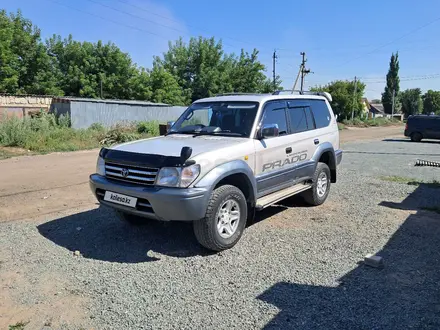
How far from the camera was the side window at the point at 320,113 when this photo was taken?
675 centimetres

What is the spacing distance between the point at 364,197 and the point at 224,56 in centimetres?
3313

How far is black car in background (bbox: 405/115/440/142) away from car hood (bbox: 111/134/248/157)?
22.4 metres

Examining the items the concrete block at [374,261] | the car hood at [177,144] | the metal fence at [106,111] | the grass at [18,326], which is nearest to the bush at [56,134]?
the metal fence at [106,111]

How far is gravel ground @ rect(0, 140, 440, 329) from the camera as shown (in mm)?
3123

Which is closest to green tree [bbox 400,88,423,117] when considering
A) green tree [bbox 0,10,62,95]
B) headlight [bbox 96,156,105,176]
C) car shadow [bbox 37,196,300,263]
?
green tree [bbox 0,10,62,95]

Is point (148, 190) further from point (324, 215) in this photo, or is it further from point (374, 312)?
point (324, 215)

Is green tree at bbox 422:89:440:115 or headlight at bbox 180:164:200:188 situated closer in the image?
headlight at bbox 180:164:200:188

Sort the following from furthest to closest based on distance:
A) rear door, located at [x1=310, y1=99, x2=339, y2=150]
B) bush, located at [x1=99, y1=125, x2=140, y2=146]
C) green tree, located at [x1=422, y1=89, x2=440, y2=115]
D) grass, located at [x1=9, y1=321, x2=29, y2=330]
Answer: green tree, located at [x1=422, y1=89, x2=440, y2=115] → bush, located at [x1=99, y1=125, x2=140, y2=146] → rear door, located at [x1=310, y1=99, x2=339, y2=150] → grass, located at [x1=9, y1=321, x2=29, y2=330]

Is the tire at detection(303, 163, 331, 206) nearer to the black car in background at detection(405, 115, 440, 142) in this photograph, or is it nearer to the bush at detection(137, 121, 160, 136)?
the bush at detection(137, 121, 160, 136)

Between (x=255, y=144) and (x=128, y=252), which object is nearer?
(x=128, y=252)

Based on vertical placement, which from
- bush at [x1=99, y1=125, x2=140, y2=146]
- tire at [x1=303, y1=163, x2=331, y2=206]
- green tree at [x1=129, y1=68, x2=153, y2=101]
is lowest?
tire at [x1=303, y1=163, x2=331, y2=206]

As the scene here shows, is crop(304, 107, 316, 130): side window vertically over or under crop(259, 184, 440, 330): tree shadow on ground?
over

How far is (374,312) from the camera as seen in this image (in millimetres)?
3184

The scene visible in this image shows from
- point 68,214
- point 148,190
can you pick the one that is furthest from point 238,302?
point 68,214
